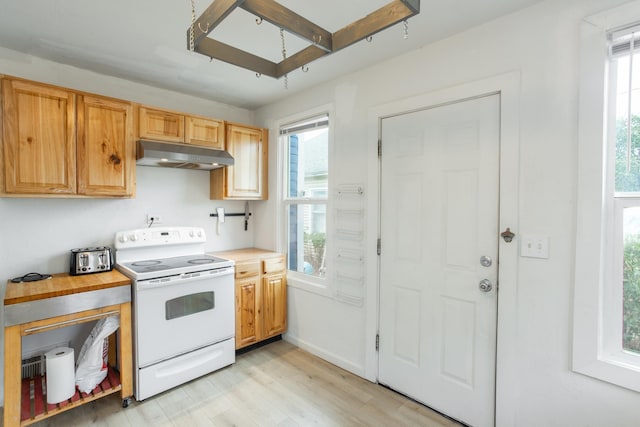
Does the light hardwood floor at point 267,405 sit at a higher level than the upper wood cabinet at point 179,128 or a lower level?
lower

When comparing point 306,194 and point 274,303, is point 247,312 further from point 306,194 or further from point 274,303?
point 306,194

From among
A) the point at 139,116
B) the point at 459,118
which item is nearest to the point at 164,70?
the point at 139,116

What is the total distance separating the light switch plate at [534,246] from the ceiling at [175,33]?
1.30 metres

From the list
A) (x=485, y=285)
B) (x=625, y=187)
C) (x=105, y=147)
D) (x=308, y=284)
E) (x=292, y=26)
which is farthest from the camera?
(x=308, y=284)

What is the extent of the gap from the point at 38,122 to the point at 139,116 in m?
0.65

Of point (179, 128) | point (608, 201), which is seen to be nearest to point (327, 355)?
point (608, 201)

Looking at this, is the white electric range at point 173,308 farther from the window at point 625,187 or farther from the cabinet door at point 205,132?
the window at point 625,187

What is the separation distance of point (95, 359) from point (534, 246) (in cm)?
295

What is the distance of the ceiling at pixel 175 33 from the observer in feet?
5.65

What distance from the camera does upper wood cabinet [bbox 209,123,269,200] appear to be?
3072 millimetres

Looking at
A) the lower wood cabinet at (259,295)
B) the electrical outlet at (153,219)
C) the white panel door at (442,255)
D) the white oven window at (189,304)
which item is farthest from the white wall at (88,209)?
the white panel door at (442,255)

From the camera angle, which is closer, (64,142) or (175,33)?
(175,33)

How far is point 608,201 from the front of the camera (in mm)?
1519

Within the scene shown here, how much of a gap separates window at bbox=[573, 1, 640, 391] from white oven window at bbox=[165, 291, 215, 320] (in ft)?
8.18
